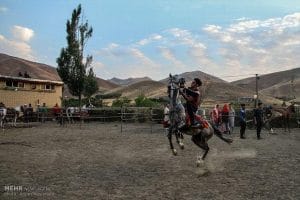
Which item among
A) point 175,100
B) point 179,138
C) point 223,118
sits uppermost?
point 175,100

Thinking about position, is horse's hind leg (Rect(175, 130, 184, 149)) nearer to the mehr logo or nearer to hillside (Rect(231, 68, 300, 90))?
the mehr logo

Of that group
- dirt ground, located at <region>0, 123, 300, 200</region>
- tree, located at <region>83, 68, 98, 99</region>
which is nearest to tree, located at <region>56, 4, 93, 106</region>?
tree, located at <region>83, 68, 98, 99</region>

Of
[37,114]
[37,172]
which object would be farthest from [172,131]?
[37,114]

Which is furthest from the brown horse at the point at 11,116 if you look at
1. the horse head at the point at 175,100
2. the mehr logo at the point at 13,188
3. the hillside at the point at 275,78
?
the hillside at the point at 275,78

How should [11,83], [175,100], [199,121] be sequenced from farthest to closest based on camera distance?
[11,83] < [175,100] < [199,121]

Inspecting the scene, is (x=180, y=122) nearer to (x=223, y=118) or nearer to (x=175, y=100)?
(x=175, y=100)

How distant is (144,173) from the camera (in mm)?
10062

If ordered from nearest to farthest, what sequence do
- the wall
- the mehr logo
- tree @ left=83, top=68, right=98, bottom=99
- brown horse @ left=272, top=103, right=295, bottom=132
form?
the mehr logo → brown horse @ left=272, top=103, right=295, bottom=132 → the wall → tree @ left=83, top=68, right=98, bottom=99

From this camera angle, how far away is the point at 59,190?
7.93m

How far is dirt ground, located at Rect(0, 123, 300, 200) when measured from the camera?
7820 millimetres

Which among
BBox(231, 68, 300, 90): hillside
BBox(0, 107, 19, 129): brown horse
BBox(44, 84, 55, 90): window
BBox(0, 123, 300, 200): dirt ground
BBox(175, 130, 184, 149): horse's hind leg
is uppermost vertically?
BBox(231, 68, 300, 90): hillside

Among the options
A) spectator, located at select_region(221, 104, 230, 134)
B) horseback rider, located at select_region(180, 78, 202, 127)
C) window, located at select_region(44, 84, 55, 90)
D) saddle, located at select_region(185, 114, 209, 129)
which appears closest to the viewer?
saddle, located at select_region(185, 114, 209, 129)

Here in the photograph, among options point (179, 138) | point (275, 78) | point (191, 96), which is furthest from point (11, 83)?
point (275, 78)

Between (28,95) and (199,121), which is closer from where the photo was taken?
(199,121)
